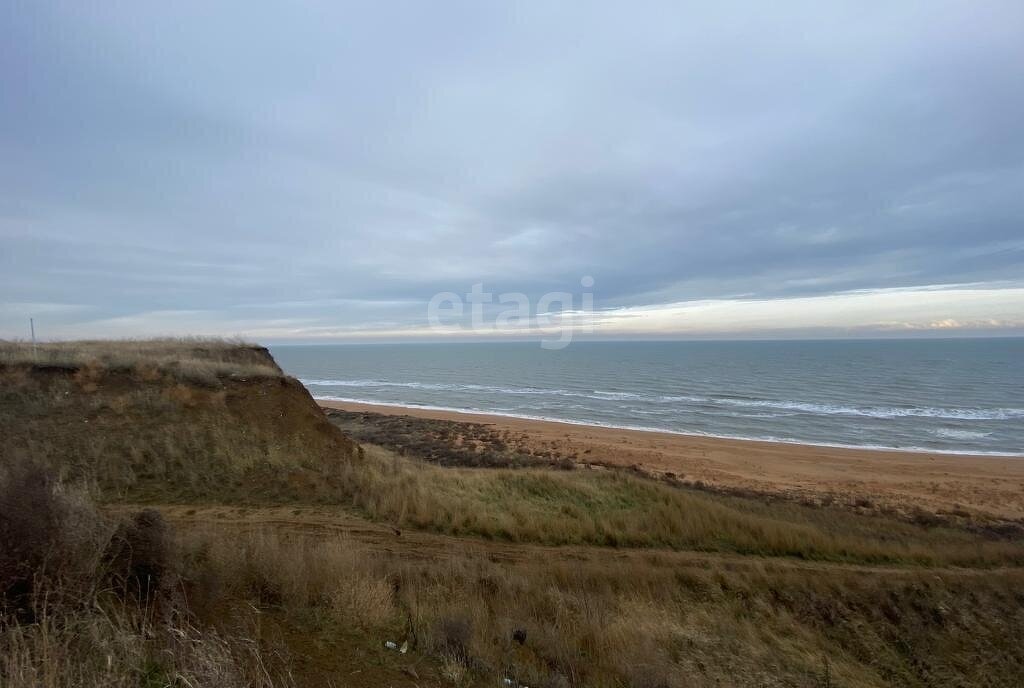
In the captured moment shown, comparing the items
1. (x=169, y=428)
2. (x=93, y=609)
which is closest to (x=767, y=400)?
(x=169, y=428)

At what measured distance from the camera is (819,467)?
2606 centimetres

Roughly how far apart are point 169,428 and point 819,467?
28040 mm

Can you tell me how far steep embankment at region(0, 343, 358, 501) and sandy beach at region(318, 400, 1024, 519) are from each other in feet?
48.7

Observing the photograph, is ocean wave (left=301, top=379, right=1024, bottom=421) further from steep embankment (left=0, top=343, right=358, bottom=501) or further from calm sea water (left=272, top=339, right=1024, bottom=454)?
steep embankment (left=0, top=343, right=358, bottom=501)

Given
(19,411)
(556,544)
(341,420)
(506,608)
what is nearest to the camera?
(506,608)

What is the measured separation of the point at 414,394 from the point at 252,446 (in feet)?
154

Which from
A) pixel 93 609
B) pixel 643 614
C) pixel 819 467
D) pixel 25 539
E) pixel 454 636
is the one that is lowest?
pixel 819 467

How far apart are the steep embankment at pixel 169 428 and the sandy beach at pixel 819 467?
14831 mm

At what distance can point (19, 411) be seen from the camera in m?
13.6

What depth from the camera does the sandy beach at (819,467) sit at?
2072 centimetres

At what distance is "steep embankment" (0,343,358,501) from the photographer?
11.9 metres

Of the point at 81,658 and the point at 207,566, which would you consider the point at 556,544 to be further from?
the point at 81,658

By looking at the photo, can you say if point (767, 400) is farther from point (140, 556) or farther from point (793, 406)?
point (140, 556)

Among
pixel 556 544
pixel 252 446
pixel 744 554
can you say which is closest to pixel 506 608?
pixel 556 544
